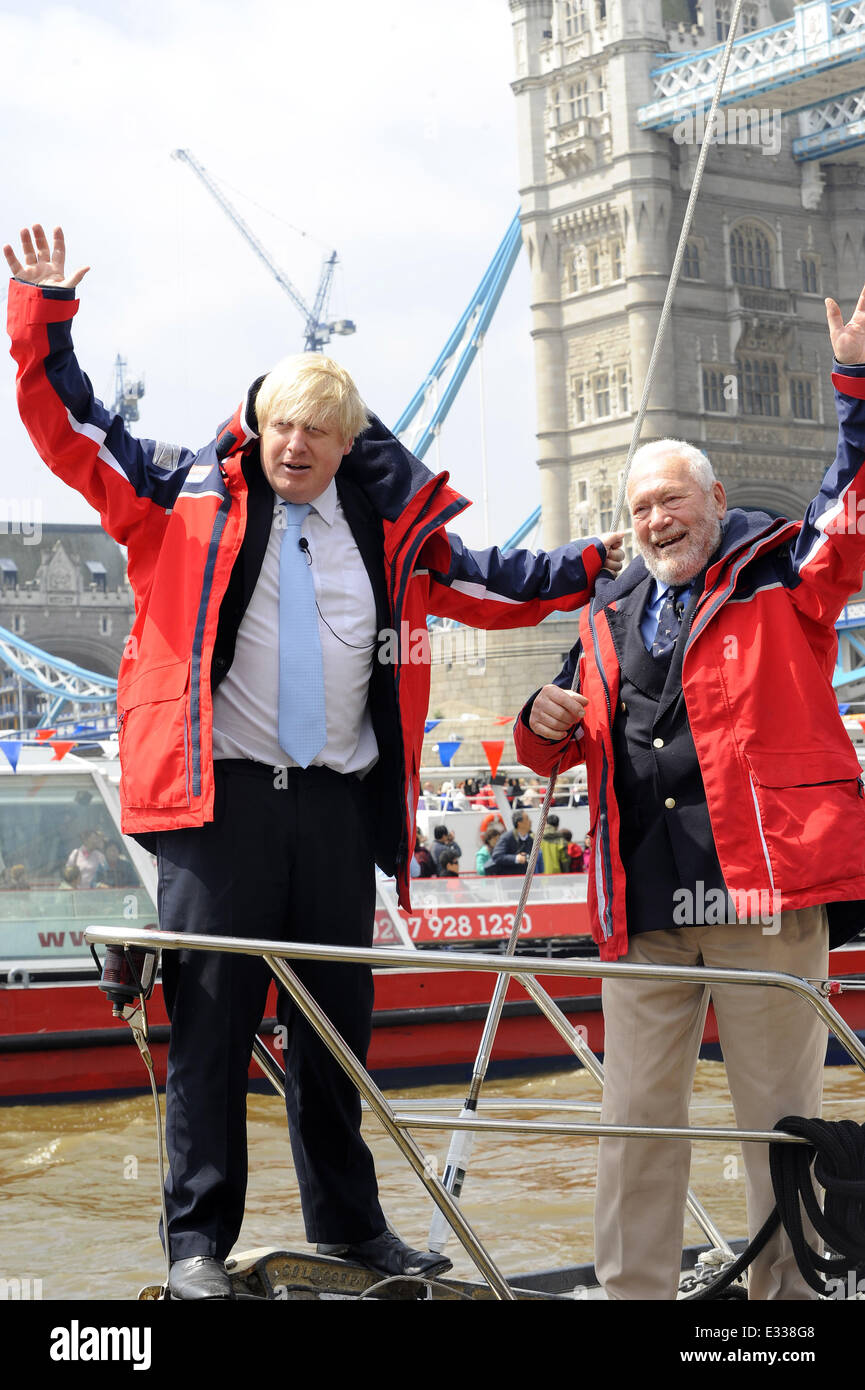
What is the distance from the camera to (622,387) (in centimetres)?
5481

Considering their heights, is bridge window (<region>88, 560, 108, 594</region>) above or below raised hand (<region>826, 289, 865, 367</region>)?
above

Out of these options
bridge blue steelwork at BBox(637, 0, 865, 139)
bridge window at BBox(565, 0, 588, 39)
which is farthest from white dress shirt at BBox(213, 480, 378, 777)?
bridge window at BBox(565, 0, 588, 39)

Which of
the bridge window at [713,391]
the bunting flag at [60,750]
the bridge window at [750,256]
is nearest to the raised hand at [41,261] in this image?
the bunting flag at [60,750]

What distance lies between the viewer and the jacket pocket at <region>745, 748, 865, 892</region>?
120 inches

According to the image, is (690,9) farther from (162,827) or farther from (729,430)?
(162,827)

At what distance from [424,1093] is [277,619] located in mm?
5964

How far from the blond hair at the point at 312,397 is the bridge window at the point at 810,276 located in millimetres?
59054

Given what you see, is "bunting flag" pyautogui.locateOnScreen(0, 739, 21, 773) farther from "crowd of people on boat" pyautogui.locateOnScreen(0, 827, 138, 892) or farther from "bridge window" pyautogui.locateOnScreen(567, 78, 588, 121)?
"bridge window" pyautogui.locateOnScreen(567, 78, 588, 121)

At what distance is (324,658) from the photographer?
3.13 metres

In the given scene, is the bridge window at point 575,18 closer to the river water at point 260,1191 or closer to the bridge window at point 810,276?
the bridge window at point 810,276

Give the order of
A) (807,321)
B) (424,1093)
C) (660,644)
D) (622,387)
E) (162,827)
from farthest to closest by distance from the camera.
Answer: (807,321) → (622,387) → (424,1093) → (660,644) → (162,827)

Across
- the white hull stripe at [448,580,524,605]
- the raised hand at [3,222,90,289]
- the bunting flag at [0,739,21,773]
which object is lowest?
the bunting flag at [0,739,21,773]

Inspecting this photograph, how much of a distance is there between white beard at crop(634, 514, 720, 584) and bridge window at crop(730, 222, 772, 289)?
2250 inches

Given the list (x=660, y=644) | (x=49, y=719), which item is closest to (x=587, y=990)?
(x=660, y=644)
